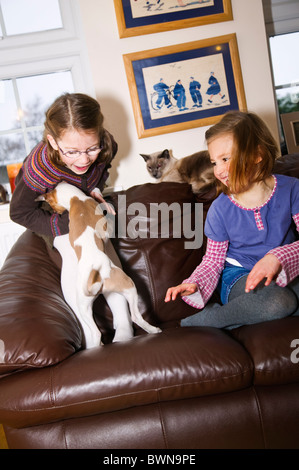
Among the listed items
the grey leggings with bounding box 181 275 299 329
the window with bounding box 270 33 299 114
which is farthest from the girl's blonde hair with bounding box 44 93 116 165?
the window with bounding box 270 33 299 114

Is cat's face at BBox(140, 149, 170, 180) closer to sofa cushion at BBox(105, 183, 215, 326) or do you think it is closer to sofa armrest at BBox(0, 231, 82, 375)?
sofa cushion at BBox(105, 183, 215, 326)

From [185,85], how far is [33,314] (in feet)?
5.76

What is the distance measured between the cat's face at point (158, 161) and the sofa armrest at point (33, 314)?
87cm

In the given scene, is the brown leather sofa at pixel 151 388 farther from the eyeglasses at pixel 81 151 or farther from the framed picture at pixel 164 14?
the framed picture at pixel 164 14

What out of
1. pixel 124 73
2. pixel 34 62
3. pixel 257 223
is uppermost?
pixel 34 62

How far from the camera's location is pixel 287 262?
143 cm

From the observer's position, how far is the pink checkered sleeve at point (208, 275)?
1604 mm

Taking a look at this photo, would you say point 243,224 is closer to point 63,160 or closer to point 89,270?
point 89,270

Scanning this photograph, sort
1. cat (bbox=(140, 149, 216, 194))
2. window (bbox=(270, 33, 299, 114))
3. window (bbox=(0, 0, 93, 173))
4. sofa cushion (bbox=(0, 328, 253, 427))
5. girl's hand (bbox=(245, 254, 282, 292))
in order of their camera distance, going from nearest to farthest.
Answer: sofa cushion (bbox=(0, 328, 253, 427)) < girl's hand (bbox=(245, 254, 282, 292)) < cat (bbox=(140, 149, 216, 194)) < window (bbox=(0, 0, 93, 173)) < window (bbox=(270, 33, 299, 114))

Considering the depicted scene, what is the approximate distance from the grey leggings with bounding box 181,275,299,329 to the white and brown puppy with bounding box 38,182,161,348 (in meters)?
0.22

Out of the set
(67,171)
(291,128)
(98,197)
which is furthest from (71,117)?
(291,128)

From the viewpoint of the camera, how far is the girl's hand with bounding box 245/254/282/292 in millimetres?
1331

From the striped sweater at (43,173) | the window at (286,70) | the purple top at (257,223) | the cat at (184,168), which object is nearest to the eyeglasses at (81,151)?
the striped sweater at (43,173)

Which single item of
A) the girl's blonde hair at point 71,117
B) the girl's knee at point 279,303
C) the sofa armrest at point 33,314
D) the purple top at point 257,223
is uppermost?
the girl's blonde hair at point 71,117
